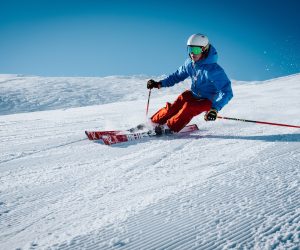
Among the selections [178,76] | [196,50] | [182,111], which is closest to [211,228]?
[182,111]

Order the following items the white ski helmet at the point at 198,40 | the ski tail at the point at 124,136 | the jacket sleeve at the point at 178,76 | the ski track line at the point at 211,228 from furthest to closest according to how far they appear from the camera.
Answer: the jacket sleeve at the point at 178,76, the white ski helmet at the point at 198,40, the ski tail at the point at 124,136, the ski track line at the point at 211,228

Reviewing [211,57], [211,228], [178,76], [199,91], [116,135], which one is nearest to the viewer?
[211,228]

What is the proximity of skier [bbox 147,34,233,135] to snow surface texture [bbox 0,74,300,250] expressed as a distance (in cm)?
43

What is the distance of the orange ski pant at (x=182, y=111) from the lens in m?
5.03

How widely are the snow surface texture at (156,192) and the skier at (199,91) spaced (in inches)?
16.8

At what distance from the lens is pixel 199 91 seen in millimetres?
5391

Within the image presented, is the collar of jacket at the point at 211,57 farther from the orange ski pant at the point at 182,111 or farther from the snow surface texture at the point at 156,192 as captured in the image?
the snow surface texture at the point at 156,192

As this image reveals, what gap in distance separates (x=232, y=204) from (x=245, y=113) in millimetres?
5245

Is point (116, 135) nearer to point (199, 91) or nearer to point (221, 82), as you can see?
point (199, 91)

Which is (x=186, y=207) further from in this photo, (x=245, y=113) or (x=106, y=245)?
(x=245, y=113)

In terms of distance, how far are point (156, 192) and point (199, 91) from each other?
10.7ft

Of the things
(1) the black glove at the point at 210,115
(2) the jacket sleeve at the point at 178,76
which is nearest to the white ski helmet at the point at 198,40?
(2) the jacket sleeve at the point at 178,76

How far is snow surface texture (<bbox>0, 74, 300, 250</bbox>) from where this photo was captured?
1803 millimetres

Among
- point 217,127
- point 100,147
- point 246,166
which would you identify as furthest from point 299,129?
point 100,147
